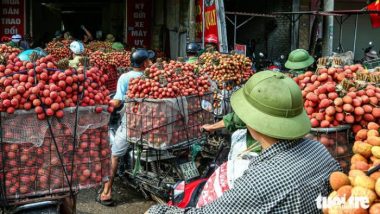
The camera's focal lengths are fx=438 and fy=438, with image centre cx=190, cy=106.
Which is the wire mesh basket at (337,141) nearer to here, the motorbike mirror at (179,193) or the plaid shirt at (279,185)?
the motorbike mirror at (179,193)

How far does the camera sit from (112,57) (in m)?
9.41

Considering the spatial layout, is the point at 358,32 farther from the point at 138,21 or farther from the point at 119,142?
the point at 119,142

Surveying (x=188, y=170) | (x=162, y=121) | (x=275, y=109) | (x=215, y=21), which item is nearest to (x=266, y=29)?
(x=215, y=21)

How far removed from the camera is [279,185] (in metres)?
2.02

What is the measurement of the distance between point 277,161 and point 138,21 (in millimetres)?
13744

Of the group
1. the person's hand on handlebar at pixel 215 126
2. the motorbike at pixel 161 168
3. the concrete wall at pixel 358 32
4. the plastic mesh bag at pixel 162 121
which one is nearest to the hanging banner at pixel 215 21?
the motorbike at pixel 161 168

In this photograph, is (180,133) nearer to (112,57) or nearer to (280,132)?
(280,132)

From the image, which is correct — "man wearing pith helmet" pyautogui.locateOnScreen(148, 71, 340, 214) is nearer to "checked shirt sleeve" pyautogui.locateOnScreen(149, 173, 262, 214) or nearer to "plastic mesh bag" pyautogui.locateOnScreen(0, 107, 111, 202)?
"checked shirt sleeve" pyautogui.locateOnScreen(149, 173, 262, 214)

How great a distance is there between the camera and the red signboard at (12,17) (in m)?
14.5

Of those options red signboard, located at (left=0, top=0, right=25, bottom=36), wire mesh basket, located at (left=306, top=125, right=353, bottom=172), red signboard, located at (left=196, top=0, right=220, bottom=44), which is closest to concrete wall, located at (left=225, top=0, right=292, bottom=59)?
red signboard, located at (left=196, top=0, right=220, bottom=44)

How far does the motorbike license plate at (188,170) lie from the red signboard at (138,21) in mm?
10694

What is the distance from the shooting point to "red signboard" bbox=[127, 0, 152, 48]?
1516cm

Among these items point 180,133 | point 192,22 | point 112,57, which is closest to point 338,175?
point 180,133

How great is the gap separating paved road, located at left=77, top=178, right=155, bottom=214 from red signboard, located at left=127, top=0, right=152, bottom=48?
10.1 m
